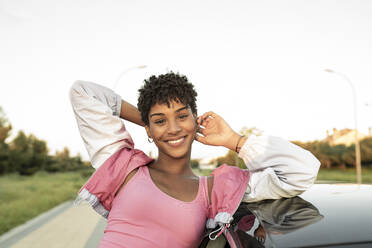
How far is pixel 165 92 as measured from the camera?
2266 mm

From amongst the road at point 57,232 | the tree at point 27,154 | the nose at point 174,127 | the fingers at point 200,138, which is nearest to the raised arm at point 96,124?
the nose at point 174,127

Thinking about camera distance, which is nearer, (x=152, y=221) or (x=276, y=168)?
(x=152, y=221)

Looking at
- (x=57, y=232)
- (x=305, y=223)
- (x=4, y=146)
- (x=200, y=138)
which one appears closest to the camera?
(x=305, y=223)

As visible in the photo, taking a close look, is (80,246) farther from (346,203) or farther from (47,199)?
(47,199)

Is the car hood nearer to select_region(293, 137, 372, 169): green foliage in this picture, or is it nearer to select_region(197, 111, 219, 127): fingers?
select_region(197, 111, 219, 127): fingers

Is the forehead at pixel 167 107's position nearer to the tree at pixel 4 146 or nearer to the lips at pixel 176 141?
the lips at pixel 176 141

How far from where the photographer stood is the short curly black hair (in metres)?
2.27

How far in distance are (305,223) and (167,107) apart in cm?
115

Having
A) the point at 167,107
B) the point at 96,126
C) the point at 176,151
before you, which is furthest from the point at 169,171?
the point at 96,126

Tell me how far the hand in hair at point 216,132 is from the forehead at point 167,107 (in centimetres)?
25

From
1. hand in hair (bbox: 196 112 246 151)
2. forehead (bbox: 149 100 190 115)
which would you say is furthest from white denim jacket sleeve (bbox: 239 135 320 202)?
Answer: forehead (bbox: 149 100 190 115)

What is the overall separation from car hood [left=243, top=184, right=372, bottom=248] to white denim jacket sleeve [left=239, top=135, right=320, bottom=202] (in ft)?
0.21

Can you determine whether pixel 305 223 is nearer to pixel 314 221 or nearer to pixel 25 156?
pixel 314 221

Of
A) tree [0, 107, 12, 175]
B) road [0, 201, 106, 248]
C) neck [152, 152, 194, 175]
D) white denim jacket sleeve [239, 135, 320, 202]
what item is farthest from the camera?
tree [0, 107, 12, 175]
